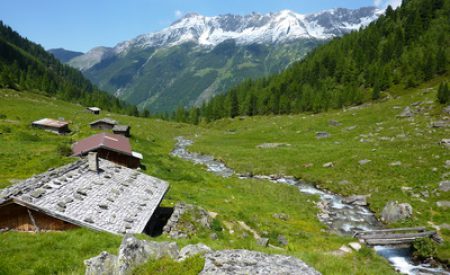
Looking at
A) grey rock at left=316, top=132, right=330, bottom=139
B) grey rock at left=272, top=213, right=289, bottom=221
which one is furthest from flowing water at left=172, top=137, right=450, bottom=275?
grey rock at left=316, top=132, right=330, bottom=139

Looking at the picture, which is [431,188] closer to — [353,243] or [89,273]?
[353,243]

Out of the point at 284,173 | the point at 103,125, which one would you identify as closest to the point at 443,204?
the point at 284,173

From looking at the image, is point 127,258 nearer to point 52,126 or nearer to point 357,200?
point 357,200

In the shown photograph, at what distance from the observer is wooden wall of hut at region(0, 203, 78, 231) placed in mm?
18641

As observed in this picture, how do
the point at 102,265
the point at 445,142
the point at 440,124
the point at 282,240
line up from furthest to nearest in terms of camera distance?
the point at 440,124 → the point at 445,142 → the point at 282,240 → the point at 102,265

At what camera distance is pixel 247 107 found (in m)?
135

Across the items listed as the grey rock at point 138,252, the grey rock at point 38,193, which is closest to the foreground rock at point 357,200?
the grey rock at point 138,252

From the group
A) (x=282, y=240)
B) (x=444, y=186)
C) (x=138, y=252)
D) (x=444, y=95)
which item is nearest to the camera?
(x=138, y=252)

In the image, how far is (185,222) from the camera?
938 inches

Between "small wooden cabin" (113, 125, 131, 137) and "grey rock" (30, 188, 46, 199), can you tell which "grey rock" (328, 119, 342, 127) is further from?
"grey rock" (30, 188, 46, 199)

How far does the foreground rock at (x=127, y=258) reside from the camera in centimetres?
1151

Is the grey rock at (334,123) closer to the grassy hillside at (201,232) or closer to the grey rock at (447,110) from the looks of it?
the grey rock at (447,110)

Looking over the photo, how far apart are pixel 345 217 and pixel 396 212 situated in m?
4.94

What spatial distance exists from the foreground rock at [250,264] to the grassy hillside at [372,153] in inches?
737
